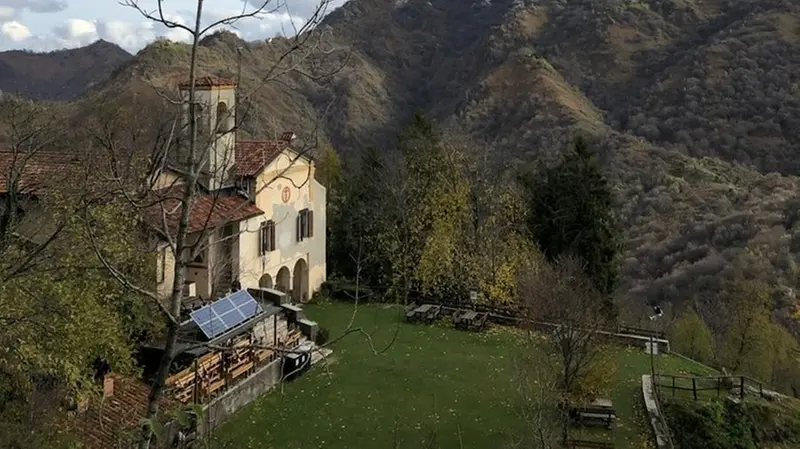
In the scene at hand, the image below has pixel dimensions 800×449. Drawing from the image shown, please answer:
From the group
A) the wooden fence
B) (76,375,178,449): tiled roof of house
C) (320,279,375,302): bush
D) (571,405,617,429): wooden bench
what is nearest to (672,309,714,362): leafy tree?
the wooden fence

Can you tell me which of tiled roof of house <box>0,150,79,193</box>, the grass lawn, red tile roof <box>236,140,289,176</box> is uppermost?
red tile roof <box>236,140,289,176</box>

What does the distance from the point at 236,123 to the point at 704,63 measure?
75.6 metres

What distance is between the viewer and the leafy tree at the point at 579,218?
104 ft

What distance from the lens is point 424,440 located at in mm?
17438

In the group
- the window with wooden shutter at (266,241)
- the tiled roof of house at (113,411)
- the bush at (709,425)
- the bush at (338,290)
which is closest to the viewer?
the tiled roof of house at (113,411)

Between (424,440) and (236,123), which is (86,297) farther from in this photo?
(236,123)

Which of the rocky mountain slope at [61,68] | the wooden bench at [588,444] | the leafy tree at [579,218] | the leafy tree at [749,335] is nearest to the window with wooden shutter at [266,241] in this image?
the leafy tree at [579,218]

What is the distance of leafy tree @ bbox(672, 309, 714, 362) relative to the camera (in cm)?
2967

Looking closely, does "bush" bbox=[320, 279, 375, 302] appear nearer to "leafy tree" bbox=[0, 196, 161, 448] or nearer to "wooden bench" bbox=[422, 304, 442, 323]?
"wooden bench" bbox=[422, 304, 442, 323]

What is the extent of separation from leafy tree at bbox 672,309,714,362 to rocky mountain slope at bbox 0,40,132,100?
51548mm

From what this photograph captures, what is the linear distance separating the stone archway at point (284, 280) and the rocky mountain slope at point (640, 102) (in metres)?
10.4

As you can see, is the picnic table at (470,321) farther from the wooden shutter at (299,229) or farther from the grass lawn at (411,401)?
the wooden shutter at (299,229)

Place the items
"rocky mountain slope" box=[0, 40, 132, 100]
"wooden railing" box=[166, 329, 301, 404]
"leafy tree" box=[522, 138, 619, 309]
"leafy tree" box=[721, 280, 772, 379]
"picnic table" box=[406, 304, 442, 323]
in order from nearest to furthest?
"wooden railing" box=[166, 329, 301, 404] < "picnic table" box=[406, 304, 442, 323] < "leafy tree" box=[721, 280, 772, 379] < "leafy tree" box=[522, 138, 619, 309] < "rocky mountain slope" box=[0, 40, 132, 100]

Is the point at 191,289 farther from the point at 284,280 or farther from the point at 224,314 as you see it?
the point at 284,280
